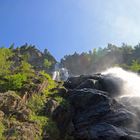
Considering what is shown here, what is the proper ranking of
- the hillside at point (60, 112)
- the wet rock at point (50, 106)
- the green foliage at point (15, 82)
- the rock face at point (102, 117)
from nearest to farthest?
the hillside at point (60, 112) → the rock face at point (102, 117) → the wet rock at point (50, 106) → the green foliage at point (15, 82)

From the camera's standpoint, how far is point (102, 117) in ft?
104

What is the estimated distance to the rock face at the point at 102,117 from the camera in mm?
28469

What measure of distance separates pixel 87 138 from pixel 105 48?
367ft

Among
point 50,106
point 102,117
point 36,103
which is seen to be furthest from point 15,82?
point 102,117

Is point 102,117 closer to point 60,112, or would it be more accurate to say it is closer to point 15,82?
point 60,112

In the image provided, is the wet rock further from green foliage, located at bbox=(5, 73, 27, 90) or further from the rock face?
green foliage, located at bbox=(5, 73, 27, 90)

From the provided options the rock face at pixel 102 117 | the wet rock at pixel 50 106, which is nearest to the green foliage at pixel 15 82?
the wet rock at pixel 50 106

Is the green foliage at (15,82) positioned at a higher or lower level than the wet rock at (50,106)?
higher

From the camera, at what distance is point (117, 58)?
117688 mm

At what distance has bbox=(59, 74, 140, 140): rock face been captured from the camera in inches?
1121

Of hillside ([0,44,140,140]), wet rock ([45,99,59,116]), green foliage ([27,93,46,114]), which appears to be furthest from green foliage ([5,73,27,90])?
wet rock ([45,99,59,116])

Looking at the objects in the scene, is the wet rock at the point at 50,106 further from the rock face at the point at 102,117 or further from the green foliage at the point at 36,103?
the rock face at the point at 102,117

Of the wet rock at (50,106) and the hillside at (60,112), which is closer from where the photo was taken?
the hillside at (60,112)

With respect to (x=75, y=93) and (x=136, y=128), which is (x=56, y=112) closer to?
(x=75, y=93)
